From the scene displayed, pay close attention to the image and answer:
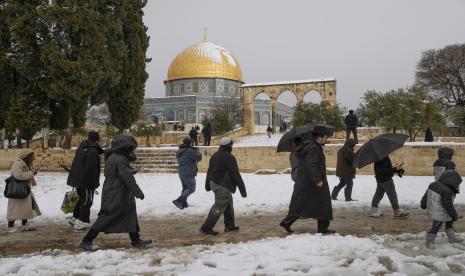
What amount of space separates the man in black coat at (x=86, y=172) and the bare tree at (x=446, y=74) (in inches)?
1425

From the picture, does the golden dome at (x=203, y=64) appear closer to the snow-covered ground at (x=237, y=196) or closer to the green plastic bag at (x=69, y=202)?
the snow-covered ground at (x=237, y=196)

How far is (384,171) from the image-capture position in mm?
6734

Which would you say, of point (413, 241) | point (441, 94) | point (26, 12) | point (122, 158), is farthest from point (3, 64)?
point (441, 94)

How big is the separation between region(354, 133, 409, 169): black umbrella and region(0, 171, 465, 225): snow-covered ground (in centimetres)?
177

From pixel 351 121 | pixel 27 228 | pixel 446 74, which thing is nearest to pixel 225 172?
pixel 27 228

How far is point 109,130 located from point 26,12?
12098 millimetres

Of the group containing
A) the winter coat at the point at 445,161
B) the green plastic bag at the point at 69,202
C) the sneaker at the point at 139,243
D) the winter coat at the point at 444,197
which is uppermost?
the winter coat at the point at 445,161

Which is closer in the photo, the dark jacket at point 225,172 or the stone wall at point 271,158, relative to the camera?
the dark jacket at point 225,172

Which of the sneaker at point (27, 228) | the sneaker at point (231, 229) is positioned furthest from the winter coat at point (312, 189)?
the sneaker at point (27, 228)

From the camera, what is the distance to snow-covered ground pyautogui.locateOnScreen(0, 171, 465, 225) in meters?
7.78

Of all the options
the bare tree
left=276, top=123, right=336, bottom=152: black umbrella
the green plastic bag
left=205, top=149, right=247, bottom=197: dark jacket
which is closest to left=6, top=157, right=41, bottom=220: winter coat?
the green plastic bag

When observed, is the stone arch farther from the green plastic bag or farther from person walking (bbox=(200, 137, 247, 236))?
the green plastic bag

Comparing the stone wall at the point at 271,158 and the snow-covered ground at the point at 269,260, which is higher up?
the stone wall at the point at 271,158

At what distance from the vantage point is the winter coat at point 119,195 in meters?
4.73
